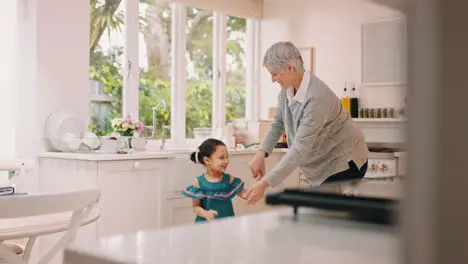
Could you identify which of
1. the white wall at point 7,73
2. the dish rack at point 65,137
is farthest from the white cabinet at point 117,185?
the white wall at point 7,73

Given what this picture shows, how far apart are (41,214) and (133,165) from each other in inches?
65.0

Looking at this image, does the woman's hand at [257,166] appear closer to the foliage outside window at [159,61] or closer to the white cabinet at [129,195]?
Result: the white cabinet at [129,195]

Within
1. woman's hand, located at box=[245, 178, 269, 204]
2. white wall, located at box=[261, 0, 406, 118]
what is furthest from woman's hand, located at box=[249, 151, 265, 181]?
white wall, located at box=[261, 0, 406, 118]

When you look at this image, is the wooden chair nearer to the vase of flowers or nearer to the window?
the vase of flowers

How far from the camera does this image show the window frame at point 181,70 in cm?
438

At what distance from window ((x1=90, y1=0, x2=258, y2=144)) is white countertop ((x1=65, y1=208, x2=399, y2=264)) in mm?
3440

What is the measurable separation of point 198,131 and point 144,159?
4.07 ft

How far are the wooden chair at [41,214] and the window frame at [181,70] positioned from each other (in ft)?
6.98

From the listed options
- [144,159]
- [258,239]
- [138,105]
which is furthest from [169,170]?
[258,239]

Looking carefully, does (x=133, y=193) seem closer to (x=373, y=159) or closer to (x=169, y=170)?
(x=169, y=170)

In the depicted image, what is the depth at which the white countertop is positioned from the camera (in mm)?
677

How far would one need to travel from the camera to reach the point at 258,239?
807 millimetres

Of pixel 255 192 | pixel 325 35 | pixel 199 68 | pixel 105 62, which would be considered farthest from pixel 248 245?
pixel 325 35

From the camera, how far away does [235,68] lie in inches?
213
